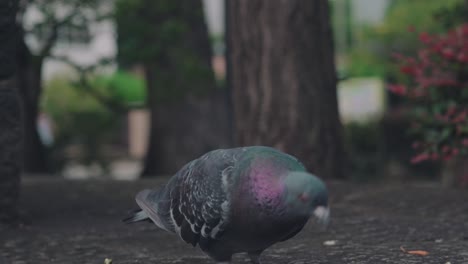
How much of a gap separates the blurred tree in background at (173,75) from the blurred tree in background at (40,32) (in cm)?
59

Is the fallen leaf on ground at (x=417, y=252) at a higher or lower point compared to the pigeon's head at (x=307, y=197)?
lower

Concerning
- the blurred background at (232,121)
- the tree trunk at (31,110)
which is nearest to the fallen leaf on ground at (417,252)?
the blurred background at (232,121)

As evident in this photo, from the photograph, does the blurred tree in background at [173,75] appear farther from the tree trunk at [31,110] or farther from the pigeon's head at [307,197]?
the pigeon's head at [307,197]

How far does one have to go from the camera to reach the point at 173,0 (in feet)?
40.0

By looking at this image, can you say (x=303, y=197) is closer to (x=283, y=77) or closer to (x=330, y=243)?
(x=330, y=243)

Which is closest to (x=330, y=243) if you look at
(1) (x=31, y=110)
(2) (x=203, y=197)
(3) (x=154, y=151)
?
(2) (x=203, y=197)

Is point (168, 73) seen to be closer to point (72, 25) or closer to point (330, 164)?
point (72, 25)

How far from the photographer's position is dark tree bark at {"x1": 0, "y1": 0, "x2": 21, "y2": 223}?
6781 mm

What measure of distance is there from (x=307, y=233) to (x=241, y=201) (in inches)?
101

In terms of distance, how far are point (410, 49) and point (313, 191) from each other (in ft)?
57.7

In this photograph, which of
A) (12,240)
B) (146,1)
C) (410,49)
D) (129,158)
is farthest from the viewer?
(129,158)

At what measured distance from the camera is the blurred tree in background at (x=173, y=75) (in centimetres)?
1185

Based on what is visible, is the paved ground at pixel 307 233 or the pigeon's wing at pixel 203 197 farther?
the paved ground at pixel 307 233

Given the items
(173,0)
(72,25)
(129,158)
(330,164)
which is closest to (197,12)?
(173,0)
